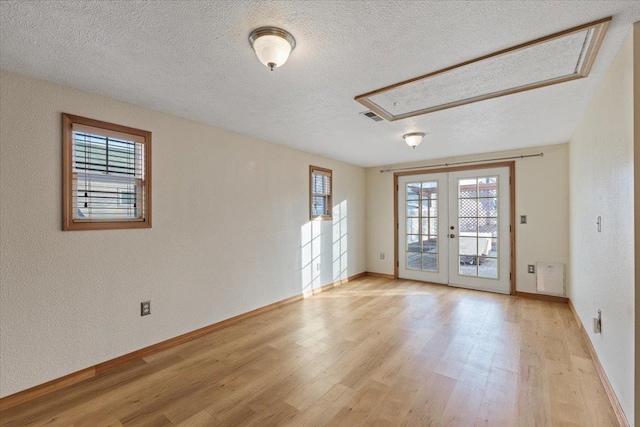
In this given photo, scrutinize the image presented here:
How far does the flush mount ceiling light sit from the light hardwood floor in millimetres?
2220

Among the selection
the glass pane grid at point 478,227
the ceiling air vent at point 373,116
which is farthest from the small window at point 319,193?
the glass pane grid at point 478,227

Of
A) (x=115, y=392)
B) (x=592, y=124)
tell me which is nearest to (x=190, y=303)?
(x=115, y=392)

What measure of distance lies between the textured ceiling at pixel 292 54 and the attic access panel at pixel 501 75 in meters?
0.08

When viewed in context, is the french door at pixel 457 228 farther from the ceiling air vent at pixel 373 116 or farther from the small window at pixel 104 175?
the small window at pixel 104 175

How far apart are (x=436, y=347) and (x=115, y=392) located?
2.76 meters

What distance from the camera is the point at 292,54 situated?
6.26 ft

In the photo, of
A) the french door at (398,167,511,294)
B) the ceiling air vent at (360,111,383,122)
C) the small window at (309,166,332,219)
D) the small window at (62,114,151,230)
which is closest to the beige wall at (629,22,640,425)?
the ceiling air vent at (360,111,383,122)

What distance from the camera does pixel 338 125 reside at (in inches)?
133

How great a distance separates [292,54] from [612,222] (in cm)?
249

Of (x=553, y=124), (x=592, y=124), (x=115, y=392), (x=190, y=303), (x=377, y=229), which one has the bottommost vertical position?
(x=115, y=392)

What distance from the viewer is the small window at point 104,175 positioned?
237 centimetres

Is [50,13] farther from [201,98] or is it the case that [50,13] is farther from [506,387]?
[506,387]

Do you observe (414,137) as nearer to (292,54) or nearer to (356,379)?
(292,54)

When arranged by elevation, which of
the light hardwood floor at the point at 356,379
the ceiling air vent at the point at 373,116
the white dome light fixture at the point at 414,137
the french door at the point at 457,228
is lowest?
the light hardwood floor at the point at 356,379
